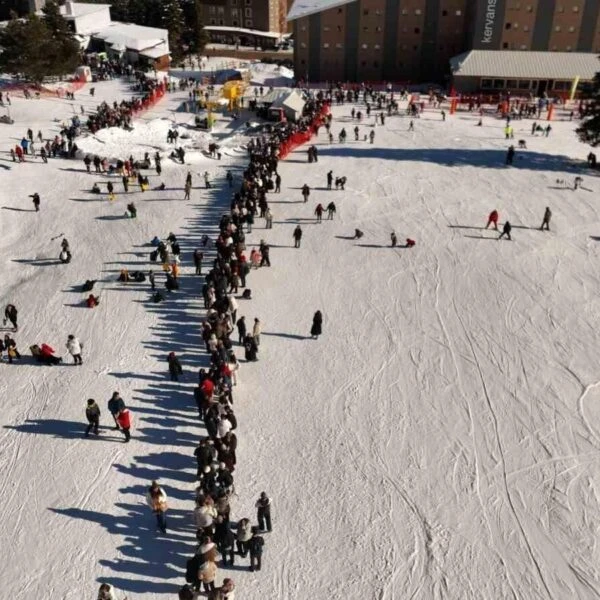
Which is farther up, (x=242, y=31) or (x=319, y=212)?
(x=242, y=31)

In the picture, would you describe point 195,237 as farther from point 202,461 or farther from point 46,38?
point 46,38

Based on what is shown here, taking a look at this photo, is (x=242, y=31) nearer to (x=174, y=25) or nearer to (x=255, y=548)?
(x=174, y=25)

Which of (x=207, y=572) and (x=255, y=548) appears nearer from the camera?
(x=207, y=572)

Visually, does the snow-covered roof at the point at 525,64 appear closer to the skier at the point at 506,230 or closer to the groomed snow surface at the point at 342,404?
the groomed snow surface at the point at 342,404

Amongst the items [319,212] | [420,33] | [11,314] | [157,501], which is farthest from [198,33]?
[157,501]

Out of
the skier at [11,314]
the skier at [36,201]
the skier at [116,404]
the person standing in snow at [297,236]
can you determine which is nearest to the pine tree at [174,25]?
the skier at [36,201]

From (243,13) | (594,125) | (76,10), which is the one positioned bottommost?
(594,125)

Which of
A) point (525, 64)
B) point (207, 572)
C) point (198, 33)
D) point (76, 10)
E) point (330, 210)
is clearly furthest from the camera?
point (198, 33)

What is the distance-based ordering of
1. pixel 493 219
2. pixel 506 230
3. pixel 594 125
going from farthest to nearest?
pixel 594 125, pixel 493 219, pixel 506 230
